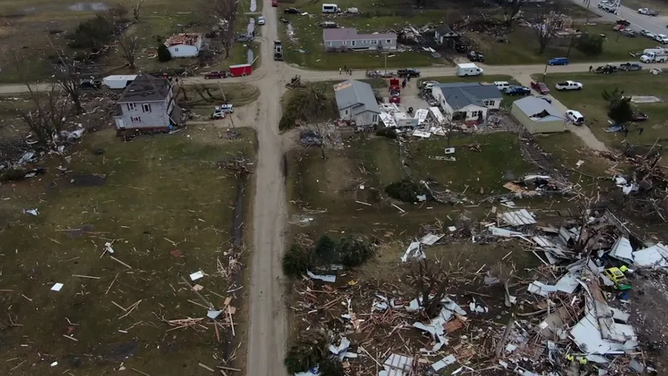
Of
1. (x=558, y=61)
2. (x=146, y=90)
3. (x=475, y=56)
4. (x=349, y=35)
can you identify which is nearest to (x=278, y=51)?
(x=349, y=35)

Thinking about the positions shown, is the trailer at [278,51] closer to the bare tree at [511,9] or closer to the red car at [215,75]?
the red car at [215,75]

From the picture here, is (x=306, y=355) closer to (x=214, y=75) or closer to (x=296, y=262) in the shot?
(x=296, y=262)

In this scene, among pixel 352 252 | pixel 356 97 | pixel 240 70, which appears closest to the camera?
pixel 352 252

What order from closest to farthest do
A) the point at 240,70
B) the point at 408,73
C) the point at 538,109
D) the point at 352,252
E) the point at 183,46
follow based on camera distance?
1. the point at 352,252
2. the point at 538,109
3. the point at 240,70
4. the point at 408,73
5. the point at 183,46

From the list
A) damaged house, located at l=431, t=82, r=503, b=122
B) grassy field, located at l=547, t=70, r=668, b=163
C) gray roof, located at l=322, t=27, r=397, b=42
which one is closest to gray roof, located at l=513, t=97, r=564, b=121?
damaged house, located at l=431, t=82, r=503, b=122

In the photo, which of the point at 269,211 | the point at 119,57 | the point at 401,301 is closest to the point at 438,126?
the point at 269,211

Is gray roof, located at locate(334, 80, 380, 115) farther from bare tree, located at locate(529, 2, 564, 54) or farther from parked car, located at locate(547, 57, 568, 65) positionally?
bare tree, located at locate(529, 2, 564, 54)

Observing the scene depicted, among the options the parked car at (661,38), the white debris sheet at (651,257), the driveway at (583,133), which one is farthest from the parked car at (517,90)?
the parked car at (661,38)
